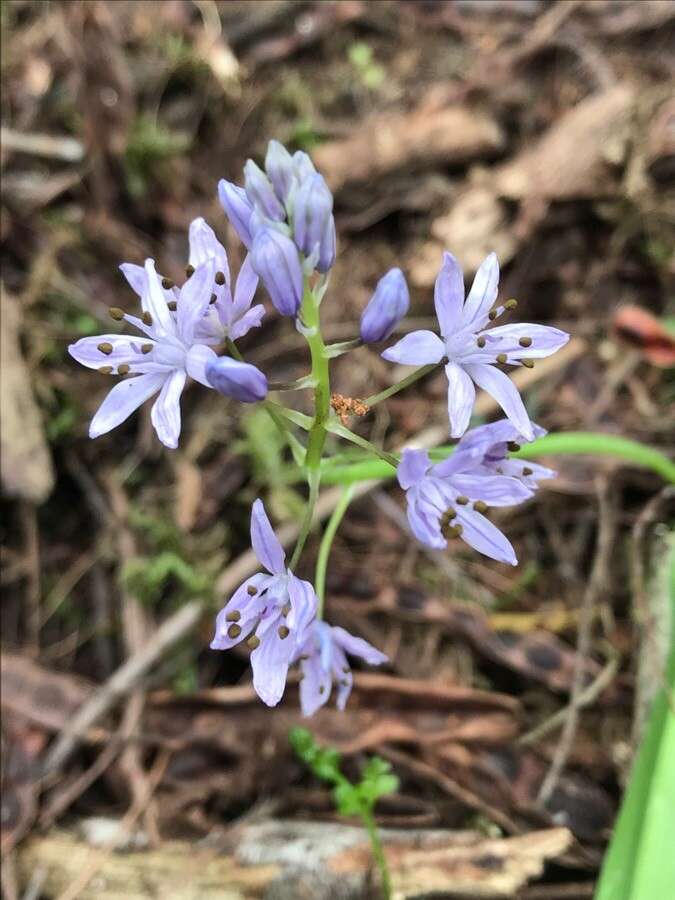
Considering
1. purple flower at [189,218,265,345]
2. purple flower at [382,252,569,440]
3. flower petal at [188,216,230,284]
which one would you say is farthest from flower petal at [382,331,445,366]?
A: flower petal at [188,216,230,284]

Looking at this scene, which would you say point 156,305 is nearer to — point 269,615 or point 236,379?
point 236,379

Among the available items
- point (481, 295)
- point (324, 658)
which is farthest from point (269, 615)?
point (481, 295)

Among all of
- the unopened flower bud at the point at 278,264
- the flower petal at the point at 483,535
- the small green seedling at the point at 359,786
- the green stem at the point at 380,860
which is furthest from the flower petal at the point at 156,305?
the green stem at the point at 380,860

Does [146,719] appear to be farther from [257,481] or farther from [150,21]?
[150,21]

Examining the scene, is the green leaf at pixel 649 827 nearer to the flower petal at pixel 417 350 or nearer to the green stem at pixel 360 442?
the green stem at pixel 360 442

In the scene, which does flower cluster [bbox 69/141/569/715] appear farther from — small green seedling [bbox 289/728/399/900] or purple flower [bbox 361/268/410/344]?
small green seedling [bbox 289/728/399/900]

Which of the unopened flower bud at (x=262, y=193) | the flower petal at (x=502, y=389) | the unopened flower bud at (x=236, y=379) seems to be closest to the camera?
the unopened flower bud at (x=236, y=379)

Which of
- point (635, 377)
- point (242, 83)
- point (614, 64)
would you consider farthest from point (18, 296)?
point (614, 64)
